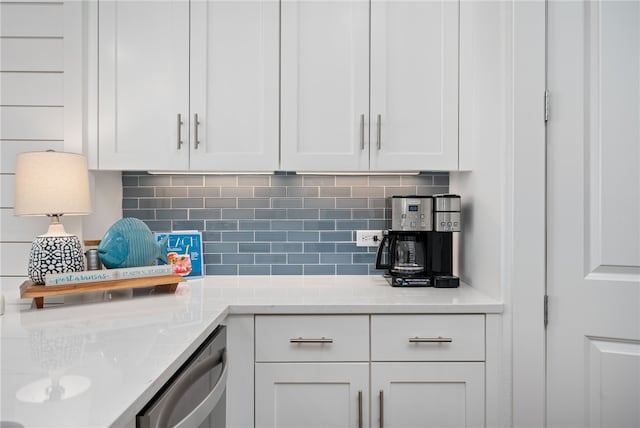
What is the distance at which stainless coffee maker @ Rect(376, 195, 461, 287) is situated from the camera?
1783 millimetres

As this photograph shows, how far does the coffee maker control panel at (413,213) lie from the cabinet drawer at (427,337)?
Result: 417mm

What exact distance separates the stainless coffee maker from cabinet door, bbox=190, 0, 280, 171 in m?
0.63

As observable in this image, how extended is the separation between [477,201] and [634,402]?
2.84 feet

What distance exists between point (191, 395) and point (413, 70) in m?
1.49

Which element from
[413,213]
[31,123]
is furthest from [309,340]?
[31,123]

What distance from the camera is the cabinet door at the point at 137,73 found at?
1790 mm

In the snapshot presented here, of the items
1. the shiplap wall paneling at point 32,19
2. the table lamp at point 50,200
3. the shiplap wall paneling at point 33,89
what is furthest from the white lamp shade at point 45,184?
the shiplap wall paneling at point 32,19

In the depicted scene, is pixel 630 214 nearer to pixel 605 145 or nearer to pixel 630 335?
pixel 605 145

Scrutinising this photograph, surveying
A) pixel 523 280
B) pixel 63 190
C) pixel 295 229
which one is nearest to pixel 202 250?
pixel 295 229

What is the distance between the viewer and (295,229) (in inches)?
84.6

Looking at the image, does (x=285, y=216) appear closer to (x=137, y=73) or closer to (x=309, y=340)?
(x=309, y=340)

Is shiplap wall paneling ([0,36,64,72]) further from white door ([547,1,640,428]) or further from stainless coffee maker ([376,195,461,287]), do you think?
white door ([547,1,640,428])

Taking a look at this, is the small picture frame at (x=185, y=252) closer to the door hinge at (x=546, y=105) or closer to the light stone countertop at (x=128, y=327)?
the light stone countertop at (x=128, y=327)

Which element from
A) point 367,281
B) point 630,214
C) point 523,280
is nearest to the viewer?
point 630,214
